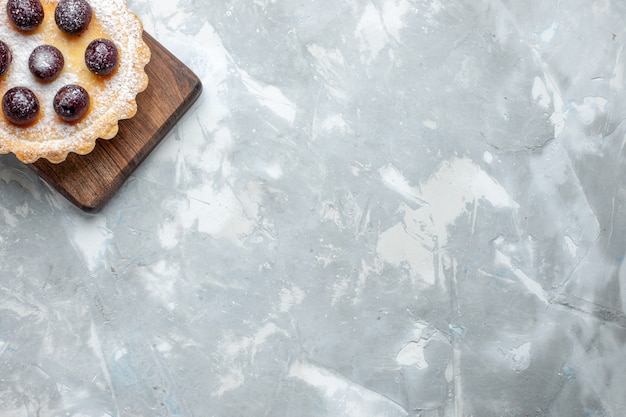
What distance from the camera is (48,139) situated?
154cm

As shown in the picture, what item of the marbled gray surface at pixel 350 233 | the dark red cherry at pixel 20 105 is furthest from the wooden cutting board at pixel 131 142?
the dark red cherry at pixel 20 105

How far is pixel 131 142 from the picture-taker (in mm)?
1674

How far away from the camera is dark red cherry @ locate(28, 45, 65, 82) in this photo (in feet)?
4.91

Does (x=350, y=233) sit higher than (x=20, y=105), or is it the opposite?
(x=20, y=105)

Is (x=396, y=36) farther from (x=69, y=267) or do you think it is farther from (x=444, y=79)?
(x=69, y=267)

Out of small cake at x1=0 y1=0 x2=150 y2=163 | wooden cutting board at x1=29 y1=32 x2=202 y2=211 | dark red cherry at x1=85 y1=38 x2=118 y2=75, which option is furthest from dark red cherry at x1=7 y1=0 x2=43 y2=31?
wooden cutting board at x1=29 y1=32 x2=202 y2=211

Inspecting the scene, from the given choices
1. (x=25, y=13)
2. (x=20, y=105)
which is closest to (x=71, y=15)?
(x=25, y=13)

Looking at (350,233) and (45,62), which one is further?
(350,233)

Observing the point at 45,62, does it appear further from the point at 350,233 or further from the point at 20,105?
the point at 350,233

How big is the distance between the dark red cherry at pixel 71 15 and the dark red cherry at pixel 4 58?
0.42ft

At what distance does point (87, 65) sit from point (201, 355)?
79cm

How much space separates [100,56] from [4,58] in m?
0.22

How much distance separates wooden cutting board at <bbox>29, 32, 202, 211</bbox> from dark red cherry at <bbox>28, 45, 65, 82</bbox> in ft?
0.70

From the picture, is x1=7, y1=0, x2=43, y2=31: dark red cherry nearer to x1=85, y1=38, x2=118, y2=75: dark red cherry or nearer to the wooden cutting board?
x1=85, y1=38, x2=118, y2=75: dark red cherry
